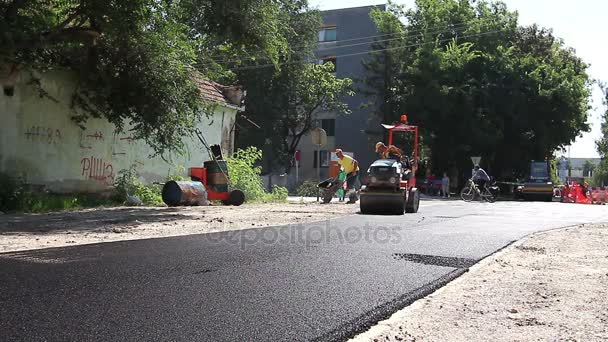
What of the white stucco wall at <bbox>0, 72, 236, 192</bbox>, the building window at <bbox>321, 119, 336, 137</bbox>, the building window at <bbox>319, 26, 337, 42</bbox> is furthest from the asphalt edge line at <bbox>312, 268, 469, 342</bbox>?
the building window at <bbox>319, 26, 337, 42</bbox>

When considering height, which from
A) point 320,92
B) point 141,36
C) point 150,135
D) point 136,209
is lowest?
point 136,209

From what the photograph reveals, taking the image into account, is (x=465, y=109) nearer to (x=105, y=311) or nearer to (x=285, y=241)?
(x=285, y=241)

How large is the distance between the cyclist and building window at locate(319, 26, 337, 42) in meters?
27.4

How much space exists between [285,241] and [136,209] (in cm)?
710

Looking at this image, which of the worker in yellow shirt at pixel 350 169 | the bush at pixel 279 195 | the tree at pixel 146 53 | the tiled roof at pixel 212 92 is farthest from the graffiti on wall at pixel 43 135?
the worker in yellow shirt at pixel 350 169

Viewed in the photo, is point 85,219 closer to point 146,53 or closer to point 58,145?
point 58,145

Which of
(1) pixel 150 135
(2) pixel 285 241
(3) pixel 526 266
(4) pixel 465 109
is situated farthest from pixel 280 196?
(4) pixel 465 109

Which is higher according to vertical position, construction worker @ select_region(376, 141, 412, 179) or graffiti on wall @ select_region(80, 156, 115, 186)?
construction worker @ select_region(376, 141, 412, 179)

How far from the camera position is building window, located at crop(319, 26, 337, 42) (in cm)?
5134

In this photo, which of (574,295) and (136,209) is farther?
(136,209)

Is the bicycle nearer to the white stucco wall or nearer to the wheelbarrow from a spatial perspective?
the wheelbarrow

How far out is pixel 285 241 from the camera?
9430 mm

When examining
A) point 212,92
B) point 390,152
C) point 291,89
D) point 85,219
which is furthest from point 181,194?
point 291,89

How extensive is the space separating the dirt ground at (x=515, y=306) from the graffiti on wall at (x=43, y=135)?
11.6m
